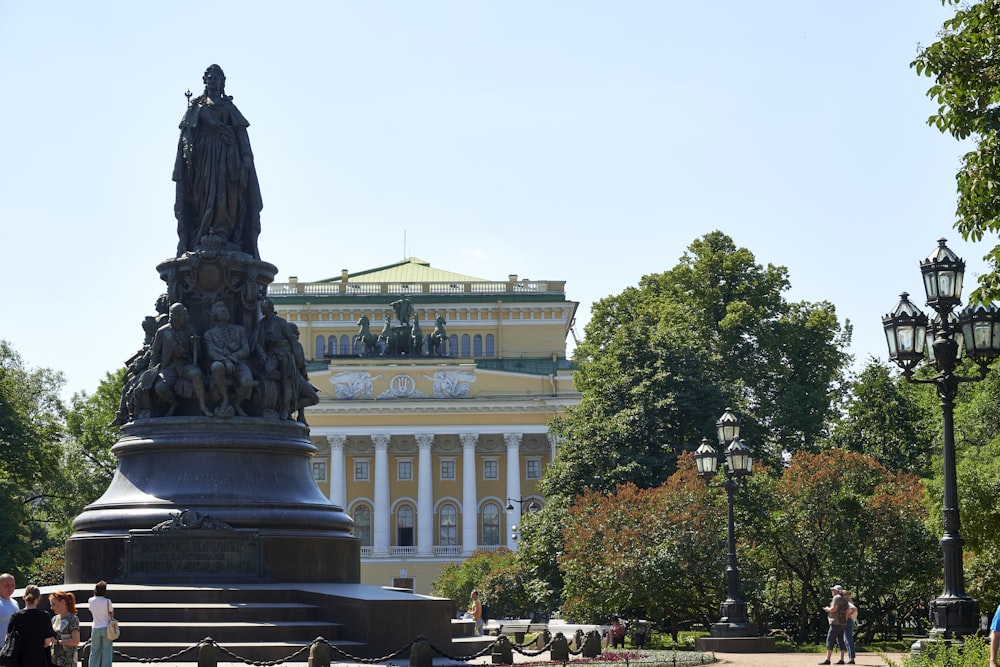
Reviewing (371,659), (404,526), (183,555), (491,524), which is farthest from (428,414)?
(371,659)

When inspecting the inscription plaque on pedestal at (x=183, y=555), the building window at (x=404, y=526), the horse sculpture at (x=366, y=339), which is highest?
the horse sculpture at (x=366, y=339)

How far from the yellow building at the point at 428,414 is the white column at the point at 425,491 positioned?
0.29ft

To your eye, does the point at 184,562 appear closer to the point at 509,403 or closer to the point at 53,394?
the point at 53,394

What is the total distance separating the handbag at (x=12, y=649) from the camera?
502 inches

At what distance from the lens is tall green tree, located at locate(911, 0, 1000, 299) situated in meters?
16.3

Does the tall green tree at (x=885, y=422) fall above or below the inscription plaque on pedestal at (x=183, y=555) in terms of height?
above

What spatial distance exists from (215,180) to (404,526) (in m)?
80.0

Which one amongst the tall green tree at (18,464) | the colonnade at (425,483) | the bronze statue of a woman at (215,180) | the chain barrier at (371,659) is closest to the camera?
the chain barrier at (371,659)

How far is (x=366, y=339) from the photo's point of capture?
330ft

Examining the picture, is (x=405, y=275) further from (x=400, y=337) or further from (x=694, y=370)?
(x=694, y=370)

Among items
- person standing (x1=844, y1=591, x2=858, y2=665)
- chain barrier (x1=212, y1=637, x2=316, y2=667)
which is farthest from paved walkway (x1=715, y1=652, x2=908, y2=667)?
chain barrier (x1=212, y1=637, x2=316, y2=667)

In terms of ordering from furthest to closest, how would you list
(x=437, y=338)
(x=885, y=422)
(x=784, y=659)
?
(x=437, y=338) < (x=885, y=422) < (x=784, y=659)

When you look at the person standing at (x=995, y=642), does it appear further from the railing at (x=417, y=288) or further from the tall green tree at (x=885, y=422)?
the railing at (x=417, y=288)

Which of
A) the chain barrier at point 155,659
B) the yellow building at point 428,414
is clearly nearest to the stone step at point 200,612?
the chain barrier at point 155,659
